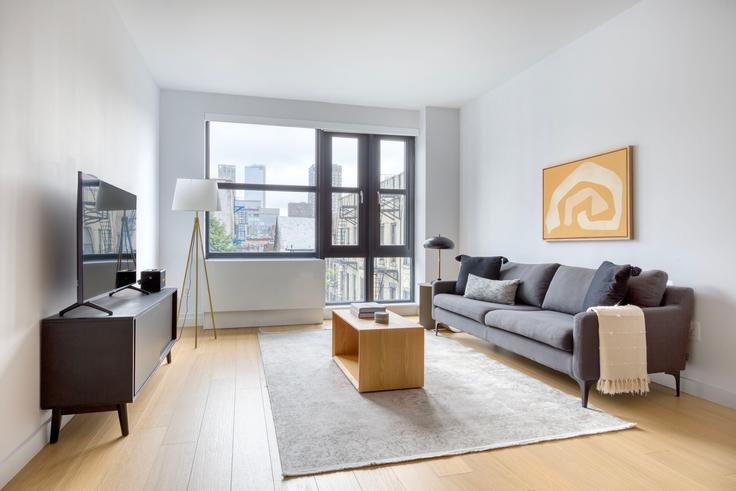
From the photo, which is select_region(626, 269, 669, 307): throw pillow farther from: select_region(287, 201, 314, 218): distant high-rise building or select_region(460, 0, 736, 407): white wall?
select_region(287, 201, 314, 218): distant high-rise building

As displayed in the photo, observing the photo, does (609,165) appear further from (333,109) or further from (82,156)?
(82,156)

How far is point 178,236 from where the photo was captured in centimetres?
501

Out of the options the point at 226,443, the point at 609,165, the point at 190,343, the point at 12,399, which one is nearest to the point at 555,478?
the point at 226,443

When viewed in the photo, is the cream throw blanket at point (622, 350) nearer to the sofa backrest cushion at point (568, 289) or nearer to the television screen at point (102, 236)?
the sofa backrest cushion at point (568, 289)

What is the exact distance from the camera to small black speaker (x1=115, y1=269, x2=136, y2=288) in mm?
2859

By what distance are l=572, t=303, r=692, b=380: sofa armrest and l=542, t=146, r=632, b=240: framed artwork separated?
0.76m

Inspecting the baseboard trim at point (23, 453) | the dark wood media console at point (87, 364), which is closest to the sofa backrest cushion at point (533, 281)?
the dark wood media console at point (87, 364)

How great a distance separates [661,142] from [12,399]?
3963 millimetres

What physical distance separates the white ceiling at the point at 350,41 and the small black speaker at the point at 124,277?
1946mm

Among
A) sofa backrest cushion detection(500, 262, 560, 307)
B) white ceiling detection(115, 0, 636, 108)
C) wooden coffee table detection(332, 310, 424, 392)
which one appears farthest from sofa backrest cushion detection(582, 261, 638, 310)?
white ceiling detection(115, 0, 636, 108)

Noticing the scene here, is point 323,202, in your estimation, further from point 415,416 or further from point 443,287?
point 415,416

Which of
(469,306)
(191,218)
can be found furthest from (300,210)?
(469,306)

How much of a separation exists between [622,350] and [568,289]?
0.94 metres

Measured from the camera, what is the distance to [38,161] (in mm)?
2133
